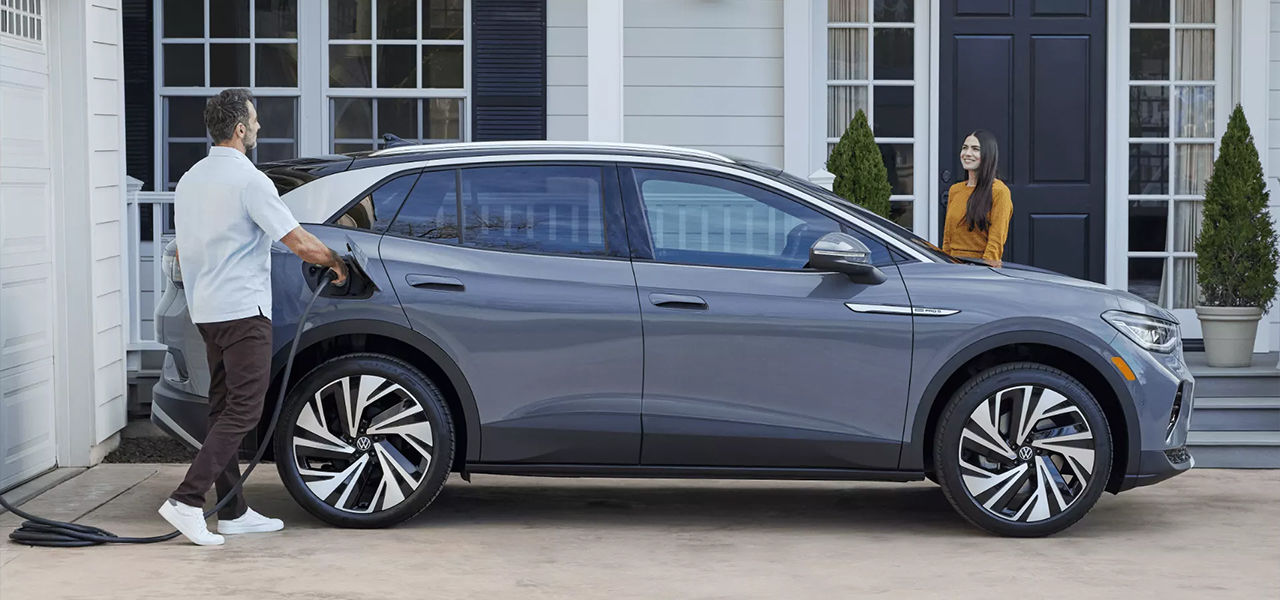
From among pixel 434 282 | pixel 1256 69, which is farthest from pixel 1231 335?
pixel 434 282

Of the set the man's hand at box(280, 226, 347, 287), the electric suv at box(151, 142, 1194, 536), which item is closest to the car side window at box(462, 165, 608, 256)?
the electric suv at box(151, 142, 1194, 536)

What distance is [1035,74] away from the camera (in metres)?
10.2

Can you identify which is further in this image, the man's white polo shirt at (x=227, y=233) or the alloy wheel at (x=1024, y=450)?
the alloy wheel at (x=1024, y=450)

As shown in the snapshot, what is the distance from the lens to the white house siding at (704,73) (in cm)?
1009

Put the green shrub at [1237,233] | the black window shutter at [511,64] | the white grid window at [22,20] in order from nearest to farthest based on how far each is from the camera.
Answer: the white grid window at [22,20], the green shrub at [1237,233], the black window shutter at [511,64]

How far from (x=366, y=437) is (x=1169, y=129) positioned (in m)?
6.20

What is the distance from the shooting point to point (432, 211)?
21.3 ft

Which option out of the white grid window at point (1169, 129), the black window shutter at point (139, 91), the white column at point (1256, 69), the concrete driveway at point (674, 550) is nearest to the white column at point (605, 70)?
the concrete driveway at point (674, 550)

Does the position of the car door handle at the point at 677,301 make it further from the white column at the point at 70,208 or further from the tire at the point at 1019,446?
the white column at the point at 70,208

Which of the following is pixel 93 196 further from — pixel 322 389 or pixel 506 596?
pixel 506 596

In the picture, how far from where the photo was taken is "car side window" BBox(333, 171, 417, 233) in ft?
21.2

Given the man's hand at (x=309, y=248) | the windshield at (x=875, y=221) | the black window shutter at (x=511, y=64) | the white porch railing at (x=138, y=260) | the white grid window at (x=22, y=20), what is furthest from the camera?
the black window shutter at (x=511, y=64)

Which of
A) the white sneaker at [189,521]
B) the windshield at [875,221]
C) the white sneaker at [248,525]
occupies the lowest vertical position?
the white sneaker at [248,525]

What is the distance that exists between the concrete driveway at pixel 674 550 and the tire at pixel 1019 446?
0.54ft
